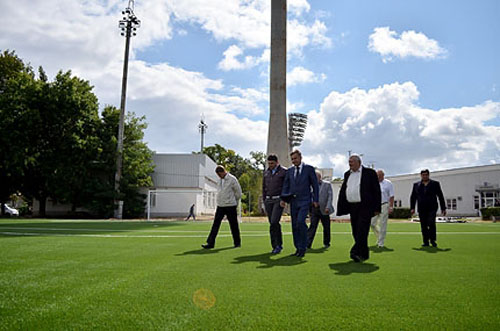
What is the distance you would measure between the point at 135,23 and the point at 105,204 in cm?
1841

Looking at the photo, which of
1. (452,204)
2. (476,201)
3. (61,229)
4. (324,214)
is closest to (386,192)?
(324,214)

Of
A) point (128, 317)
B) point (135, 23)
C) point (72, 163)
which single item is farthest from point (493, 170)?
point (128, 317)

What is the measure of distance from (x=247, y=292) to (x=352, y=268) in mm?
2238

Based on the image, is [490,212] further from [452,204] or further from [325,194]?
[325,194]

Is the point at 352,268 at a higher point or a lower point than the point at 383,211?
lower

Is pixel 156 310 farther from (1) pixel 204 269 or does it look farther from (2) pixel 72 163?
(2) pixel 72 163

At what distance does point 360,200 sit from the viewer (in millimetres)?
6926

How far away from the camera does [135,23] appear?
40094mm

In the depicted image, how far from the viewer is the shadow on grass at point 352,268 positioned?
17.9 feet

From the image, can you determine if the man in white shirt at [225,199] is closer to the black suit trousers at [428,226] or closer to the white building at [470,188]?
the black suit trousers at [428,226]

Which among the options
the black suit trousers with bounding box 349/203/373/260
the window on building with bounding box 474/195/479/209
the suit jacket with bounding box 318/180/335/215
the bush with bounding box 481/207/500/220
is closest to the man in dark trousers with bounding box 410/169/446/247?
the suit jacket with bounding box 318/180/335/215

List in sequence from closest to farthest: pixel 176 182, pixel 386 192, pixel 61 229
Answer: pixel 386 192 → pixel 61 229 → pixel 176 182

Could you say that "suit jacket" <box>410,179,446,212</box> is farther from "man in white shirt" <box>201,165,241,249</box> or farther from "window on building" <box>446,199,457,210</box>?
"window on building" <box>446,199,457,210</box>

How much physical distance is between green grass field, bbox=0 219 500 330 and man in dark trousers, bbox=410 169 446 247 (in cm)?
205
